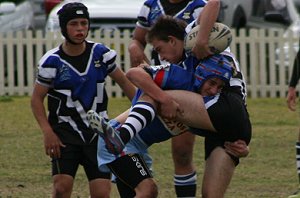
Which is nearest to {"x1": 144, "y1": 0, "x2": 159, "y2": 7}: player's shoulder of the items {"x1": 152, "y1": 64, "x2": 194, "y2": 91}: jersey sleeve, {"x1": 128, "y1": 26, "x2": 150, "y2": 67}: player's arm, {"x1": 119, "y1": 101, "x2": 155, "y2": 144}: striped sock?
{"x1": 128, "y1": 26, "x2": 150, "y2": 67}: player's arm

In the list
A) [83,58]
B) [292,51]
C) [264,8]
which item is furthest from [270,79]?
[83,58]

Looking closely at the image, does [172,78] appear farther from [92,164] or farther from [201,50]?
[92,164]

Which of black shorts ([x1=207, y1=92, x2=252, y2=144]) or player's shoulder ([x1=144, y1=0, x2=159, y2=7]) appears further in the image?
player's shoulder ([x1=144, y1=0, x2=159, y2=7])

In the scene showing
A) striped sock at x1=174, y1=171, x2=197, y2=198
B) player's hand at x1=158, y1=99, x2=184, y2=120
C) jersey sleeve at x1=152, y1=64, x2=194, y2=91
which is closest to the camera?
player's hand at x1=158, y1=99, x2=184, y2=120

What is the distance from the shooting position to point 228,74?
8.01m

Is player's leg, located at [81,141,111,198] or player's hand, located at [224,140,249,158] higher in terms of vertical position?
player's hand, located at [224,140,249,158]

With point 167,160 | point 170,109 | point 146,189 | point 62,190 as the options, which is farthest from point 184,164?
point 167,160

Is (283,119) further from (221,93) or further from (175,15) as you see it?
(221,93)

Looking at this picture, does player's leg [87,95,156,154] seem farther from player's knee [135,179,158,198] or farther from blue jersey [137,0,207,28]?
blue jersey [137,0,207,28]

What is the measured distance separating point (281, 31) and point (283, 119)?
8.33ft

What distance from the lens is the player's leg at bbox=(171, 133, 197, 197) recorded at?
9.27 m

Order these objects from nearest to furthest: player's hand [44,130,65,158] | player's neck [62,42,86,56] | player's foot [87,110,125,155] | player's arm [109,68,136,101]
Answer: player's foot [87,110,125,155]
player's hand [44,130,65,158]
player's neck [62,42,86,56]
player's arm [109,68,136,101]

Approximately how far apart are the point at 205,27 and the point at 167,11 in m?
1.36

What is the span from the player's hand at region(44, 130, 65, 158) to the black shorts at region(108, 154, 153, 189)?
782 mm
